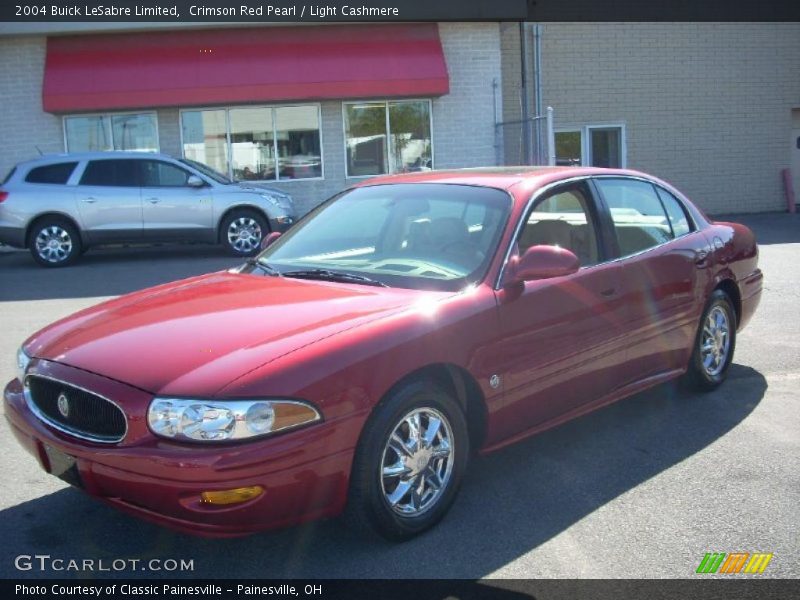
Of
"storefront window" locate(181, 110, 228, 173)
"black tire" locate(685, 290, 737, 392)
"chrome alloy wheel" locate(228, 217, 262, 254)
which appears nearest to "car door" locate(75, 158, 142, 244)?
"chrome alloy wheel" locate(228, 217, 262, 254)

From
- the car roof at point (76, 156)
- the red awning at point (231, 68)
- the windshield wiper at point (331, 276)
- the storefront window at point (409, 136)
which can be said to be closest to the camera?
the windshield wiper at point (331, 276)

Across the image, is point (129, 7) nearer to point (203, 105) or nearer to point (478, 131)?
point (203, 105)

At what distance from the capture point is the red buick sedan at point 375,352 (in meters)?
3.26

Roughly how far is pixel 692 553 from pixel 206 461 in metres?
2.02

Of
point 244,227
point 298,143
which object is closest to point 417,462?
point 244,227

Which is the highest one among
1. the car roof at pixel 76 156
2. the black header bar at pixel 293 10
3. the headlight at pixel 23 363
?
the black header bar at pixel 293 10

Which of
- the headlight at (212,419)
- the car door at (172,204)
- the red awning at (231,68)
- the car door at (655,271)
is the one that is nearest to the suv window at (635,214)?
the car door at (655,271)

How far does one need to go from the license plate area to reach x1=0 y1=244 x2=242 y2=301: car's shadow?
761 centimetres

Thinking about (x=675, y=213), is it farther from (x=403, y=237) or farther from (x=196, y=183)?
(x=196, y=183)

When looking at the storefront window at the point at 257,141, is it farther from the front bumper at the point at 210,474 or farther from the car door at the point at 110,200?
the front bumper at the point at 210,474

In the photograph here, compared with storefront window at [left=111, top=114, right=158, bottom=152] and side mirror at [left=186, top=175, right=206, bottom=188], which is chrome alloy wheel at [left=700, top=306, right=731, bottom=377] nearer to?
side mirror at [left=186, top=175, right=206, bottom=188]

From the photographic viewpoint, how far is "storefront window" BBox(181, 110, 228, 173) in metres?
18.5

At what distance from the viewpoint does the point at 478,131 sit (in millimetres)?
19266

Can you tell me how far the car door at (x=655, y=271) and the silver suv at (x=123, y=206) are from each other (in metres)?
9.68
